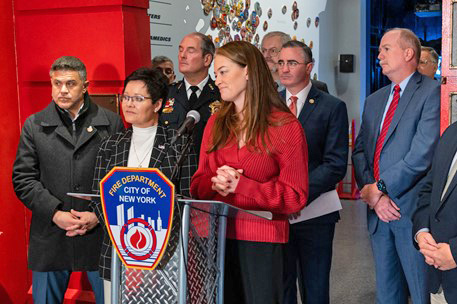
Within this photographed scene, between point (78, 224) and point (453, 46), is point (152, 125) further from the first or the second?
point (453, 46)

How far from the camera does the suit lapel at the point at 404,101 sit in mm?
3562

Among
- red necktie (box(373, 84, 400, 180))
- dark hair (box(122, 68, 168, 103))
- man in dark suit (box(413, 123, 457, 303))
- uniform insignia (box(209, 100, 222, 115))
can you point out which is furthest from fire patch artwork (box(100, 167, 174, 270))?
red necktie (box(373, 84, 400, 180))

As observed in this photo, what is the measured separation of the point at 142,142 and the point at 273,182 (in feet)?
2.52

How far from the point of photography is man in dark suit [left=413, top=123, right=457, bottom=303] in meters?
2.72

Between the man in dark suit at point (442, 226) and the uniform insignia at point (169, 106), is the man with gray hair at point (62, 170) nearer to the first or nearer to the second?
the uniform insignia at point (169, 106)

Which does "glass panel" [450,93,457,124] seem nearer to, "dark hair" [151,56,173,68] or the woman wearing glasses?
the woman wearing glasses

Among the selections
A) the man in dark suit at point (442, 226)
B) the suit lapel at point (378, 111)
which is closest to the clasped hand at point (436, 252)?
the man in dark suit at point (442, 226)

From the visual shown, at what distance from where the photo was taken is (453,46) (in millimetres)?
3066

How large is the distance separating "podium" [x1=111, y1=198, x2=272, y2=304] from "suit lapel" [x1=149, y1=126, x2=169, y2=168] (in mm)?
568

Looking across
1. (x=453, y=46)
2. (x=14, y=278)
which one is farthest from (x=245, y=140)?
(x=14, y=278)

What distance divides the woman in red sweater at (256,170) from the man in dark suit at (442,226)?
2.13 feet

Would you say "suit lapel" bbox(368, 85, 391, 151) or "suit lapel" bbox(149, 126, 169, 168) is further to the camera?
"suit lapel" bbox(368, 85, 391, 151)

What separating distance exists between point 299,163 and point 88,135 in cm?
137

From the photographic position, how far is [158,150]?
2947 millimetres
